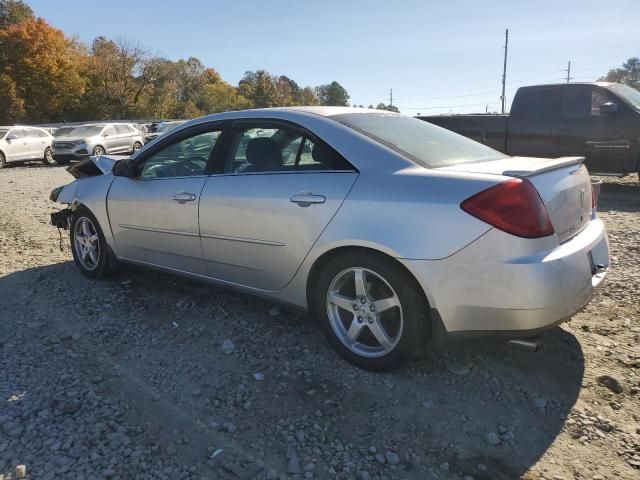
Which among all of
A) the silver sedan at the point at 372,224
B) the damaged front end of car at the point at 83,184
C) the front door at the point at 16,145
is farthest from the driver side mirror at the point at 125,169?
the front door at the point at 16,145

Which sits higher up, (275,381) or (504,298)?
(504,298)

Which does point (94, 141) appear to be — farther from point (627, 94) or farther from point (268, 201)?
point (268, 201)

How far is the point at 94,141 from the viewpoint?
70.0ft

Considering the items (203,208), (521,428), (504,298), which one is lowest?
(521,428)

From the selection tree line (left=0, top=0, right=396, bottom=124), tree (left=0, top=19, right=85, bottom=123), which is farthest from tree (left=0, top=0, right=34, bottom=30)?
tree (left=0, top=19, right=85, bottom=123)

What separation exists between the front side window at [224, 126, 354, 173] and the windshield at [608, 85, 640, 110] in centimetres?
777

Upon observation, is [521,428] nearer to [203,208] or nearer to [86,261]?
[203,208]

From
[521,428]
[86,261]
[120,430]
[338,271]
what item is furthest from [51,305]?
[521,428]

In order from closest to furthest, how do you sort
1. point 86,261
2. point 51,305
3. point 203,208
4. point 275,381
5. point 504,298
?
1. point 504,298
2. point 275,381
3. point 203,208
4. point 51,305
5. point 86,261

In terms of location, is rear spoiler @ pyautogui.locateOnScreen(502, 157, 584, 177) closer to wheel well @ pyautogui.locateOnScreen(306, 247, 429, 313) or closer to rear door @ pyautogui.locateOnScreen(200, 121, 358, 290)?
wheel well @ pyautogui.locateOnScreen(306, 247, 429, 313)

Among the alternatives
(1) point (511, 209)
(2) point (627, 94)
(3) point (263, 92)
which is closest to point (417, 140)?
(1) point (511, 209)

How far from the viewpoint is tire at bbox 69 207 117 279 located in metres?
4.70

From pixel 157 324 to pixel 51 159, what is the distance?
21.4 metres

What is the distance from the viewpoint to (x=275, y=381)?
303 centimetres
